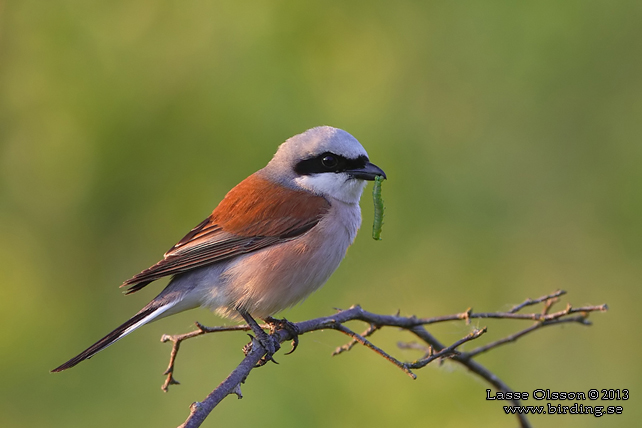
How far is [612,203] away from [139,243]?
11.2 ft

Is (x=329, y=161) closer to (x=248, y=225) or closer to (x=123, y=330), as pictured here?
(x=248, y=225)

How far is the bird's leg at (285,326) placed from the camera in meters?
2.94

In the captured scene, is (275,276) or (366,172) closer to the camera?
(275,276)

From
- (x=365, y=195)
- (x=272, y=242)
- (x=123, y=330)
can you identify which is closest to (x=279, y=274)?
(x=272, y=242)

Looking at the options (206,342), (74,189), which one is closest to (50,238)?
(74,189)

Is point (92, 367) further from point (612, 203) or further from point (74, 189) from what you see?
point (612, 203)

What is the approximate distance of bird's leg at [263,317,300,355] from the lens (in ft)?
9.63

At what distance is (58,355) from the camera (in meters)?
4.58

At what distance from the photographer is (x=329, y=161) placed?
342 cm

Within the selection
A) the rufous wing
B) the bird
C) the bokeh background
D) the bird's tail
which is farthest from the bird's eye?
the bokeh background

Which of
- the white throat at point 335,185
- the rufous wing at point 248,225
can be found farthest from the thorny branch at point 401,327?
the white throat at point 335,185

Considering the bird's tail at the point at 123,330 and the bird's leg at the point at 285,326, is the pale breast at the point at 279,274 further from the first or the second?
the bird's tail at the point at 123,330

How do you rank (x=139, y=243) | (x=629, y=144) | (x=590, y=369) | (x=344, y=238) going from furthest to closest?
(x=629, y=144), (x=139, y=243), (x=590, y=369), (x=344, y=238)

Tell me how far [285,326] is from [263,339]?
0.64 feet
